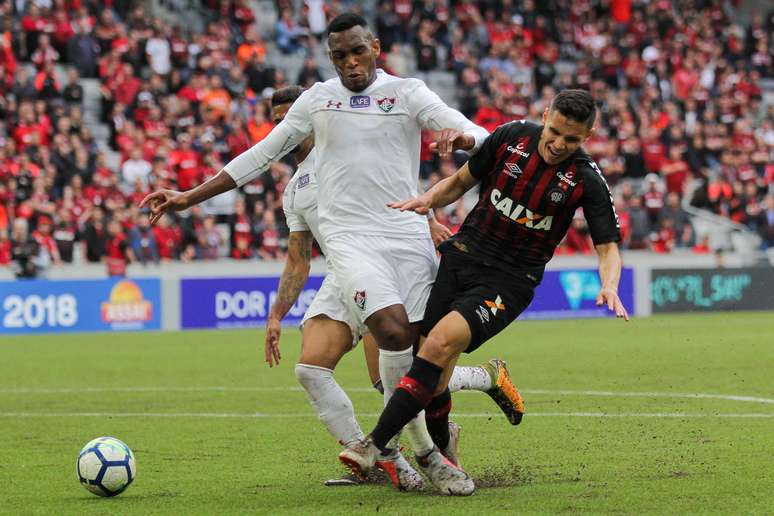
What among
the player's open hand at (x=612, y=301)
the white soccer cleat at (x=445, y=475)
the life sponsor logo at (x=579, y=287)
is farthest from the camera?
the life sponsor logo at (x=579, y=287)

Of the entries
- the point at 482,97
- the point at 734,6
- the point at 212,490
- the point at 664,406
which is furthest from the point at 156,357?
the point at 734,6

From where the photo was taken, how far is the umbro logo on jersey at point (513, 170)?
7.19 meters

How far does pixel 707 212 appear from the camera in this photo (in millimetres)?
28547

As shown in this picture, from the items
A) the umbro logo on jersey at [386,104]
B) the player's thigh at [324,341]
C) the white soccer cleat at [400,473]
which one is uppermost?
the umbro logo on jersey at [386,104]

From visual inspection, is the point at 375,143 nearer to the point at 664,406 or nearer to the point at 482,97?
the point at 664,406

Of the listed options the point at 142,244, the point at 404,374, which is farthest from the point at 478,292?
the point at 142,244

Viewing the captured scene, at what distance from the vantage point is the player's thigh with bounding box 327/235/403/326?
7105 millimetres

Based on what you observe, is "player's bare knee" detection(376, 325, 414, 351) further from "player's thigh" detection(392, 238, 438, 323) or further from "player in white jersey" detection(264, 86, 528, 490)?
"player in white jersey" detection(264, 86, 528, 490)

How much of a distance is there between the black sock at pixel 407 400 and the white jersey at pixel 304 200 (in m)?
1.36

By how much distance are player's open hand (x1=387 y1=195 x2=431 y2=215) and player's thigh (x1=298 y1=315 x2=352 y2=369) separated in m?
0.92

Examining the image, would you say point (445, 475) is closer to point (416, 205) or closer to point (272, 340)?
point (416, 205)

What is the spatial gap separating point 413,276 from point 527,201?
0.73m

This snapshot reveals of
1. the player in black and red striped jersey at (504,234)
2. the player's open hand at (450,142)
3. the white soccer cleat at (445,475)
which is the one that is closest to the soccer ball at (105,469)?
the player in black and red striped jersey at (504,234)

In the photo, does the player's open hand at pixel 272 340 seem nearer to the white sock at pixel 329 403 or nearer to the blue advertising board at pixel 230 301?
the white sock at pixel 329 403
